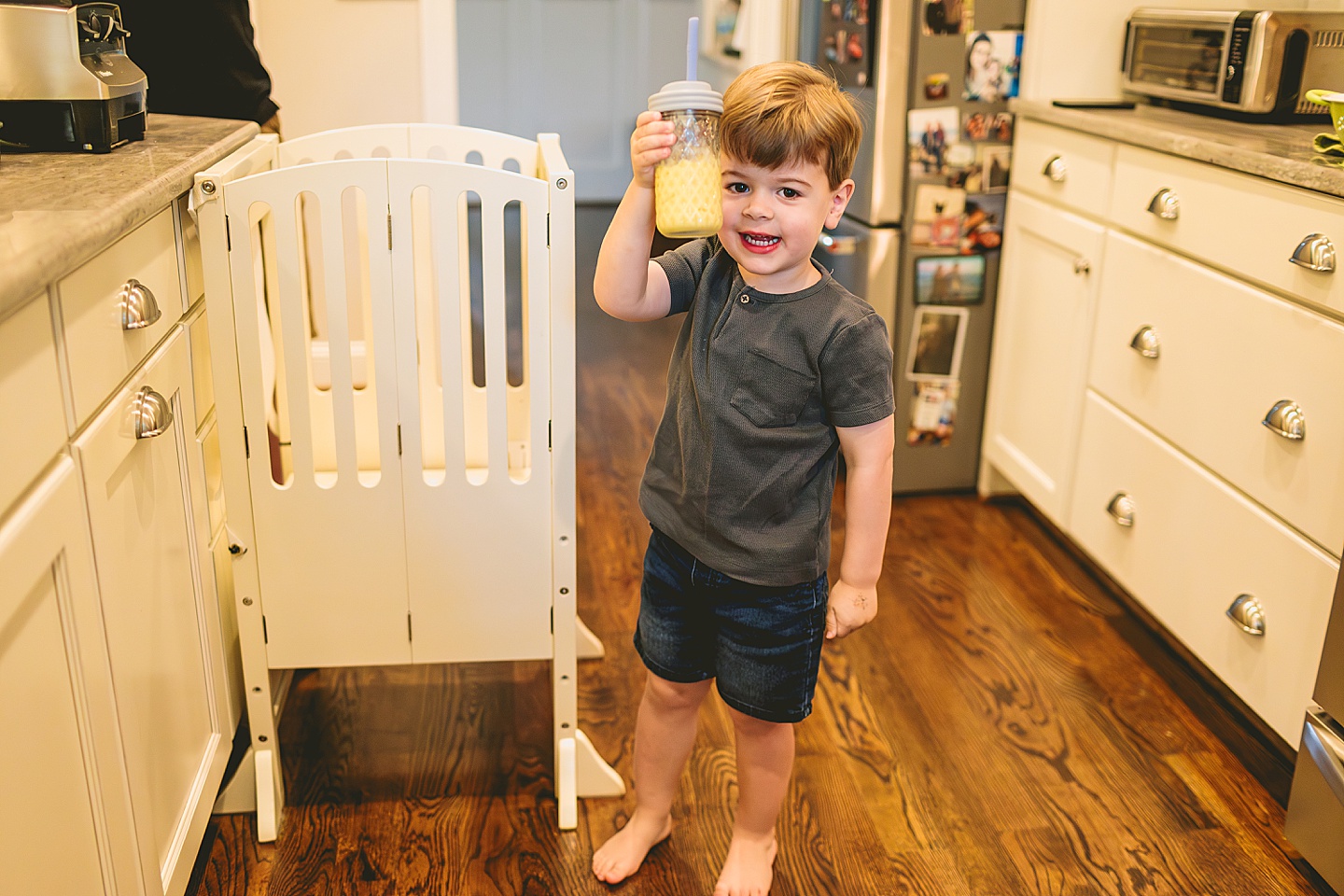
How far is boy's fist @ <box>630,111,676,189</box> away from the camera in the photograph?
117cm

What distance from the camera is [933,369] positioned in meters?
2.73

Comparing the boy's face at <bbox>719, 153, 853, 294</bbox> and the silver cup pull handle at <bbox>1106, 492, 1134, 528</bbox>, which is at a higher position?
the boy's face at <bbox>719, 153, 853, 294</bbox>

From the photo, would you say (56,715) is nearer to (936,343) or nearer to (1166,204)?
(1166,204)

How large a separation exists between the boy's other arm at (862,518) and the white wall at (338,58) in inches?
75.3

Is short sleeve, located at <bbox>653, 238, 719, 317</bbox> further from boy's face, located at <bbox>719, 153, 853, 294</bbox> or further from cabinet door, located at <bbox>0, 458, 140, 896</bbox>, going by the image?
cabinet door, located at <bbox>0, 458, 140, 896</bbox>

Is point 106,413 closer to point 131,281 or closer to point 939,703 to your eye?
point 131,281

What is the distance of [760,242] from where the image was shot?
1255 millimetres

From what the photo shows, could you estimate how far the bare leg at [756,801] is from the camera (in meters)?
1.51

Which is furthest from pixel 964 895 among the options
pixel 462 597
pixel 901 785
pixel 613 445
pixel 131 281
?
pixel 613 445

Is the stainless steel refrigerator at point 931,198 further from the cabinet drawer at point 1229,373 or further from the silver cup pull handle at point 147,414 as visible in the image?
the silver cup pull handle at point 147,414

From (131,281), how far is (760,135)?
0.67 meters

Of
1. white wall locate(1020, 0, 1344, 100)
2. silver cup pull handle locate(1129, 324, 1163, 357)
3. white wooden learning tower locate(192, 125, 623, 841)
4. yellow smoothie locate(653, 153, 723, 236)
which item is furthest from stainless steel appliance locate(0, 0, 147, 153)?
white wall locate(1020, 0, 1344, 100)

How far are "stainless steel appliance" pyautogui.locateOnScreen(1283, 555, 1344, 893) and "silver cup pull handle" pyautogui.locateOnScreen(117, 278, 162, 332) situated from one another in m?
1.45

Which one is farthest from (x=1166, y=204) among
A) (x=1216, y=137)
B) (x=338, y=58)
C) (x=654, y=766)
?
(x=338, y=58)
